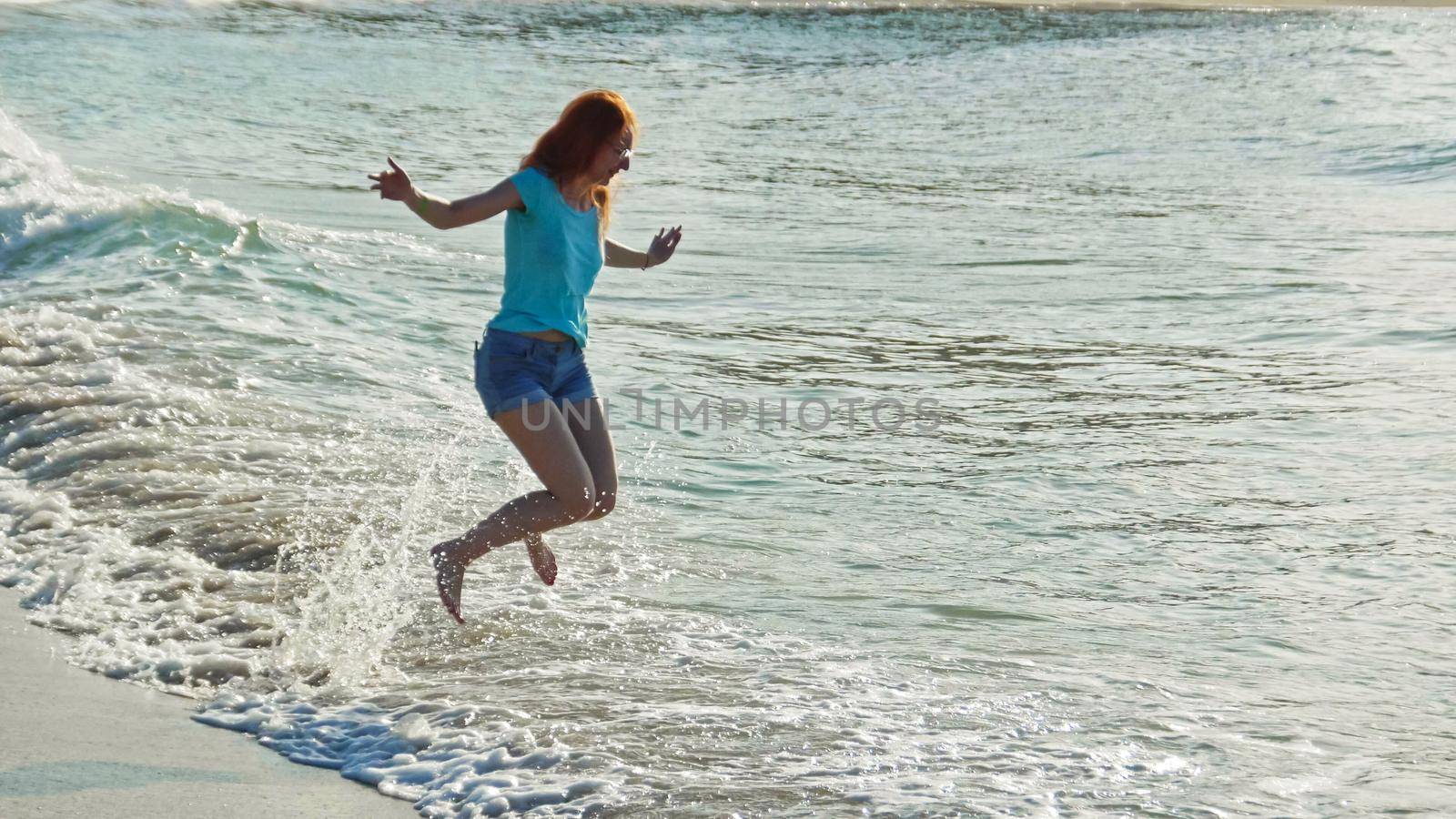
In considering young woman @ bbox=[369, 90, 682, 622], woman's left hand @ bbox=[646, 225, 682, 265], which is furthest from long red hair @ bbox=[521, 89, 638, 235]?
woman's left hand @ bbox=[646, 225, 682, 265]

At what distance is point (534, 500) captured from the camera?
16.2 feet

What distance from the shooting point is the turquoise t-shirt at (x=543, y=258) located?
4711 millimetres

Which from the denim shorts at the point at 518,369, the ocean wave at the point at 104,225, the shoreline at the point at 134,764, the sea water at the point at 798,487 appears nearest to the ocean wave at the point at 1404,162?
the sea water at the point at 798,487

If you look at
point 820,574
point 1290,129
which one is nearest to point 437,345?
point 820,574

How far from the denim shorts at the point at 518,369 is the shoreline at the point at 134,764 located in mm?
1302

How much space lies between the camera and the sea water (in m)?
4.47

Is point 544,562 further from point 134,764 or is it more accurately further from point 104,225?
point 104,225

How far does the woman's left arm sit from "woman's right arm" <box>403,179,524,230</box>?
642 mm

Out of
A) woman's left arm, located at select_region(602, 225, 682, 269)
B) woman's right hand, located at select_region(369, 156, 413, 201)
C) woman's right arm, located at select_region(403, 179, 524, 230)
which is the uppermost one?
woman's right hand, located at select_region(369, 156, 413, 201)

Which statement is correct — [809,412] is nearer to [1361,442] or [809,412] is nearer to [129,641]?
[1361,442]

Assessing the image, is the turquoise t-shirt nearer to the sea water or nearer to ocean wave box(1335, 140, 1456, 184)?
the sea water

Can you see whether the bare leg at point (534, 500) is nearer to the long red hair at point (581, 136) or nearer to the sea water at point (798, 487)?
the sea water at point (798, 487)

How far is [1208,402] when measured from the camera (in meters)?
8.75

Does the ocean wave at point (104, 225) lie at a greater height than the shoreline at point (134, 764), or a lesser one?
greater
